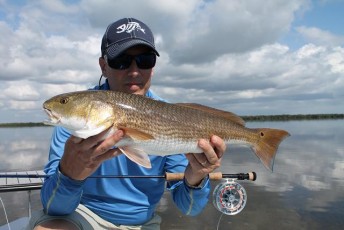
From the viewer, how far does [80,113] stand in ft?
10.6

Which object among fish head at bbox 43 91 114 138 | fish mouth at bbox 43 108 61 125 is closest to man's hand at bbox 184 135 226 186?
fish head at bbox 43 91 114 138

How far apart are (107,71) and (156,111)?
130 cm

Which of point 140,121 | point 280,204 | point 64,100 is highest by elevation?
point 64,100

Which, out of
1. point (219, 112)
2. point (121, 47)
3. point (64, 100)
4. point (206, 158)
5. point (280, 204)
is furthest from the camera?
point (280, 204)

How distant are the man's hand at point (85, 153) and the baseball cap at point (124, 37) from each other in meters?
1.33

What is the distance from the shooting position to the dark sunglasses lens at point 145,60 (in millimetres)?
4227

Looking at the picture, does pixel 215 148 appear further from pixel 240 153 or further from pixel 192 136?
pixel 240 153

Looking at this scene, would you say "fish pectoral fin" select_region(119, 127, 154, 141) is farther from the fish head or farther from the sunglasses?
the sunglasses

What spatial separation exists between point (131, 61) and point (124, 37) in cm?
29

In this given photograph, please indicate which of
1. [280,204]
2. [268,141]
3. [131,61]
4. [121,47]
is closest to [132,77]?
[131,61]

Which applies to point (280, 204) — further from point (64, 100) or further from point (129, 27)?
point (64, 100)

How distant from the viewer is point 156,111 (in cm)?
343

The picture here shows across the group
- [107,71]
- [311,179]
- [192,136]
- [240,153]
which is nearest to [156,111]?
[192,136]

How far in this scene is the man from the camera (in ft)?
12.2
